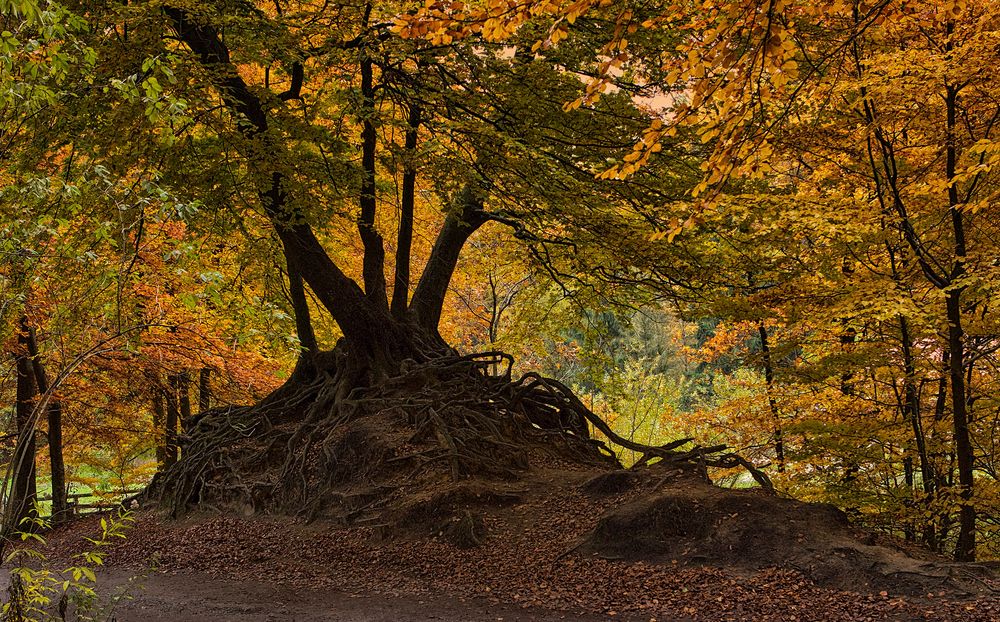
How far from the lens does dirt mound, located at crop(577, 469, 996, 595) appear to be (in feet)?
17.8

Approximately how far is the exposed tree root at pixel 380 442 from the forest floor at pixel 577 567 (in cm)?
58

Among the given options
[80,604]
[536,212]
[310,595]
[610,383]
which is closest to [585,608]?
[310,595]

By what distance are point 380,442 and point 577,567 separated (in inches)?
150

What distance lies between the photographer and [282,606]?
23.2 ft

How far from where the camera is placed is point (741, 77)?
138 inches

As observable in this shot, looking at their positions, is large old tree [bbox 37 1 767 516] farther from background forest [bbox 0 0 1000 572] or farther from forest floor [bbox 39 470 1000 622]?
forest floor [bbox 39 470 1000 622]

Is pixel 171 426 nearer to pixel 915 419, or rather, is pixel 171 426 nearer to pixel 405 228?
pixel 405 228

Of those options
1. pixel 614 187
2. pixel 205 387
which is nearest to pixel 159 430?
pixel 205 387

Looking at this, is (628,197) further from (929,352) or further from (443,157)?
(929,352)

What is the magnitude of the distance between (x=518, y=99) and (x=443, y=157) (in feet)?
4.65

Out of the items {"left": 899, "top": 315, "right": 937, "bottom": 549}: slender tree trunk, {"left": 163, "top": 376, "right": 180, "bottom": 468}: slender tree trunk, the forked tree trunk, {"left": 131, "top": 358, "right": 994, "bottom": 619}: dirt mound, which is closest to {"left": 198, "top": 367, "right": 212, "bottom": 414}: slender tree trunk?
{"left": 163, "top": 376, "right": 180, "bottom": 468}: slender tree trunk

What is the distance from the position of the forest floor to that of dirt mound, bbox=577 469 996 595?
1cm

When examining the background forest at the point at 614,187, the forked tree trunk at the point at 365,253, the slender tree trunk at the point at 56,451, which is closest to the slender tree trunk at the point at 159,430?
the slender tree trunk at the point at 56,451

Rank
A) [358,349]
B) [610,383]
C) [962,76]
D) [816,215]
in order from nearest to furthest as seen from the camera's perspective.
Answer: [962,76] → [816,215] → [358,349] → [610,383]
